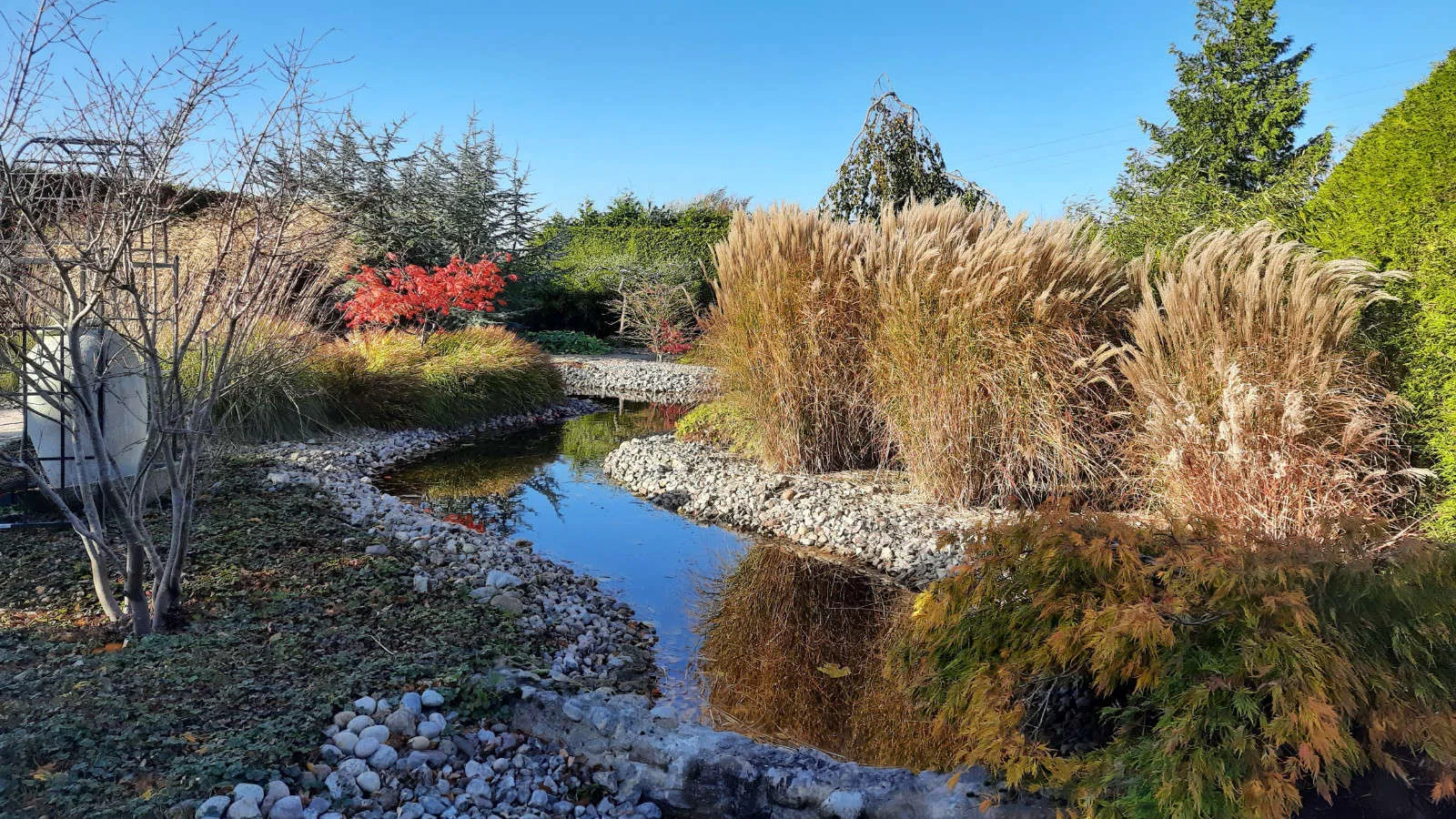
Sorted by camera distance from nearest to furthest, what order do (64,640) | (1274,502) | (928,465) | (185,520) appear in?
(64,640)
(185,520)
(1274,502)
(928,465)

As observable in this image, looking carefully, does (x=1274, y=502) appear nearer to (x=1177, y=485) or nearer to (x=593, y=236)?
(x=1177, y=485)

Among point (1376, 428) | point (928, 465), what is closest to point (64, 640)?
point (928, 465)

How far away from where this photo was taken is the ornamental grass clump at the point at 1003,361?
16.3ft

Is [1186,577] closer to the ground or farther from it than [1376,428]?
closer to the ground

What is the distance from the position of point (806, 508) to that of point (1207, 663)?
3.61 meters

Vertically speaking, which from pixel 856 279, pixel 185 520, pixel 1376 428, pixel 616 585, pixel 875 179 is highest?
pixel 875 179

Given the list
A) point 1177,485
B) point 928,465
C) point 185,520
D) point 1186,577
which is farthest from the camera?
point 928,465

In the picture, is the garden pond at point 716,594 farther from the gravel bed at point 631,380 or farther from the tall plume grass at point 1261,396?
the gravel bed at point 631,380

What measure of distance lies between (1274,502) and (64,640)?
4.85 meters

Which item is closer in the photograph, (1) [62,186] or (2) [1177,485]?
(1) [62,186]

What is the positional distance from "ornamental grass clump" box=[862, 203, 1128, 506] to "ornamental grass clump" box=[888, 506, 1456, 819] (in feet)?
8.40

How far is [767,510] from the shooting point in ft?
18.8

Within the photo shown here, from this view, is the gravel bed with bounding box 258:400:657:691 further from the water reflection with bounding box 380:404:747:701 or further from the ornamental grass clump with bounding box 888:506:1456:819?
the ornamental grass clump with bounding box 888:506:1456:819

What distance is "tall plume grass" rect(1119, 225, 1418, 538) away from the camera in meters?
3.87
